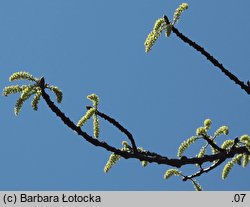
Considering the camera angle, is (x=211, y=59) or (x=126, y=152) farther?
(x=211, y=59)

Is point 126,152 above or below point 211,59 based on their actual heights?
below

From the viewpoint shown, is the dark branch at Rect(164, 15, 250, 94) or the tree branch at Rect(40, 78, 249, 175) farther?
the dark branch at Rect(164, 15, 250, 94)

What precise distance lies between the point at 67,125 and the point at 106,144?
1.83ft

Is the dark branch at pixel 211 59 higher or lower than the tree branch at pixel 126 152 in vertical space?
higher

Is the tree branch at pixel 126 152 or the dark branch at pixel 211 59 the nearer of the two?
the tree branch at pixel 126 152

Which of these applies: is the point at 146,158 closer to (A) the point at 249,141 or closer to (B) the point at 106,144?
(B) the point at 106,144

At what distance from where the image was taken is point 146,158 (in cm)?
515

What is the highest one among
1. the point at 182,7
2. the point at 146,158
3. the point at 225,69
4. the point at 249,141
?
the point at 182,7

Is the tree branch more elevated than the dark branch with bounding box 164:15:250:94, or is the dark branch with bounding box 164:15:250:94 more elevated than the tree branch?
the dark branch with bounding box 164:15:250:94

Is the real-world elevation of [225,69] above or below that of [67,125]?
above

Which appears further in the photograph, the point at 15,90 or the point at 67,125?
the point at 15,90
